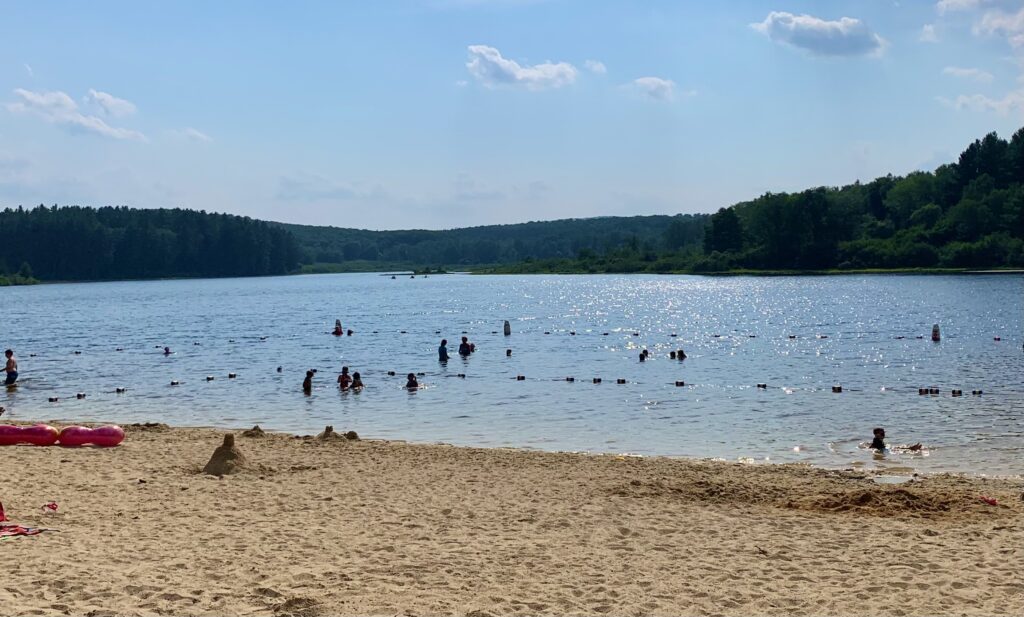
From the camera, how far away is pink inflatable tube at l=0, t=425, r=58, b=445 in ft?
70.8

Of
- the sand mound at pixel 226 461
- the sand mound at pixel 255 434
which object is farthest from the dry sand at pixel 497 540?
the sand mound at pixel 255 434

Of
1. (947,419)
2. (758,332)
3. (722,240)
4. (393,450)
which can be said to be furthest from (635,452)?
(722,240)

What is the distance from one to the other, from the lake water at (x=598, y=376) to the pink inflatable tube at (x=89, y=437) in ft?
22.2

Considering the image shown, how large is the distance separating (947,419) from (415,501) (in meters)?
18.1

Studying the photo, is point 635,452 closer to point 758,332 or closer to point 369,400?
point 369,400

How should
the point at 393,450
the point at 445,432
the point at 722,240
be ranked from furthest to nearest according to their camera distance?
the point at 722,240 < the point at 445,432 < the point at 393,450

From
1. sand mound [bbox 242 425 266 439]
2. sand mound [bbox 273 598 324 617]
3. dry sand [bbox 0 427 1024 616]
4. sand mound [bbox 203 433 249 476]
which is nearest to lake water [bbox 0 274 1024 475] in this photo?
sand mound [bbox 242 425 266 439]

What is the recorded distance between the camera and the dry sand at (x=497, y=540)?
33.4 ft

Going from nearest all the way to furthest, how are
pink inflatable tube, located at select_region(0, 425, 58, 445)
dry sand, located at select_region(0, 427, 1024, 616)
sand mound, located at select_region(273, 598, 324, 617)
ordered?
sand mound, located at select_region(273, 598, 324, 617) < dry sand, located at select_region(0, 427, 1024, 616) < pink inflatable tube, located at select_region(0, 425, 58, 445)

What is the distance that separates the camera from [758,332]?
64562 millimetres

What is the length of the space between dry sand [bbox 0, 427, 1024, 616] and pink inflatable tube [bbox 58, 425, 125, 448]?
1.41 metres

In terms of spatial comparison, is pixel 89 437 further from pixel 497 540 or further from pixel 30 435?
pixel 497 540

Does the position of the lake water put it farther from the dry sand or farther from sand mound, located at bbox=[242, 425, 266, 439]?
the dry sand

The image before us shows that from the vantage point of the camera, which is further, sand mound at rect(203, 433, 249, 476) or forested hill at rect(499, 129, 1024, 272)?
forested hill at rect(499, 129, 1024, 272)
